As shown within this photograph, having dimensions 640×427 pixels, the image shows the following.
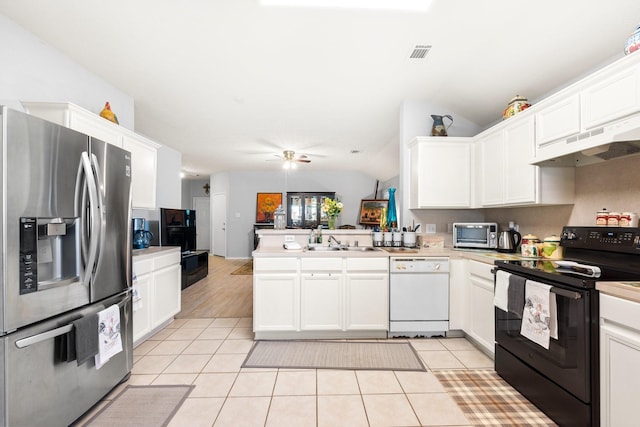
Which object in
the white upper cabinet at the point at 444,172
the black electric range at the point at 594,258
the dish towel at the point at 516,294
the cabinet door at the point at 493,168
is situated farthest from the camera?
the white upper cabinet at the point at 444,172

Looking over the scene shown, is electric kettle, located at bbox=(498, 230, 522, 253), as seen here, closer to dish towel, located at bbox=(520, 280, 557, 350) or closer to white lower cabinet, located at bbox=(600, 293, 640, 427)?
dish towel, located at bbox=(520, 280, 557, 350)

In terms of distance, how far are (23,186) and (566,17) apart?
339cm

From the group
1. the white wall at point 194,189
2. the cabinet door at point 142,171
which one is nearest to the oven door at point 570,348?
the cabinet door at point 142,171

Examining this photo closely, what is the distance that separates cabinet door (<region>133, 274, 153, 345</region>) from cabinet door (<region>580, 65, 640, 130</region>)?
3.56 meters

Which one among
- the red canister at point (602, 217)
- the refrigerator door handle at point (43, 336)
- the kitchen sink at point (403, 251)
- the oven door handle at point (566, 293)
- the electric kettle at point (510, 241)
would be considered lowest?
the refrigerator door handle at point (43, 336)

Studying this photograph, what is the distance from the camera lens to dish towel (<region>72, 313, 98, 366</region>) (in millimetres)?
1507

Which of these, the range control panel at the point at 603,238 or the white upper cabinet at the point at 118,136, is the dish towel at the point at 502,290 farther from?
the white upper cabinet at the point at 118,136

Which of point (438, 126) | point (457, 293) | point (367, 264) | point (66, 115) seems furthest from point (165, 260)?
point (438, 126)

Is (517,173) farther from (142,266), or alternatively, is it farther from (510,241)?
(142,266)

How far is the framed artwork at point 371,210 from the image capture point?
7727 millimetres

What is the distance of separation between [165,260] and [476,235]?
3.21 m

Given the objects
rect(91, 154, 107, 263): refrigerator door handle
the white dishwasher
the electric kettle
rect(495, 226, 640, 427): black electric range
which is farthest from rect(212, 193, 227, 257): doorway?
rect(495, 226, 640, 427): black electric range

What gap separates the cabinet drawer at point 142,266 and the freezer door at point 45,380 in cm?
68

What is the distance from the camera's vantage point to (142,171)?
109 inches
